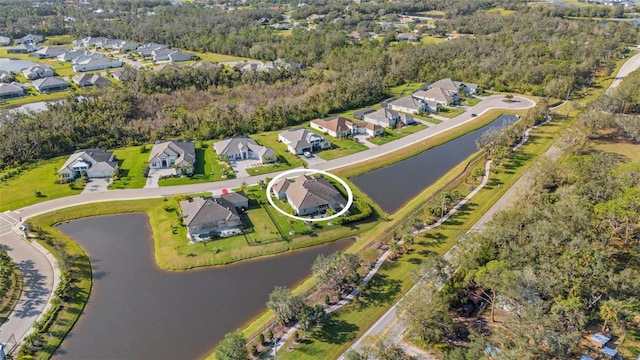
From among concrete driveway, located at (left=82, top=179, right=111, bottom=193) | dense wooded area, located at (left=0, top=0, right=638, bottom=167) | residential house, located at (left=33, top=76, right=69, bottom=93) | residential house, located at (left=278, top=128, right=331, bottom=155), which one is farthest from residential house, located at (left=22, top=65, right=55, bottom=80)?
residential house, located at (left=278, top=128, right=331, bottom=155)

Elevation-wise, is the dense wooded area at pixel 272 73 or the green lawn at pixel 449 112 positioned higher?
the dense wooded area at pixel 272 73

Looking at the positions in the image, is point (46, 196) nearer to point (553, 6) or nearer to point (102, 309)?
point (102, 309)

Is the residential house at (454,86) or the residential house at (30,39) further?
the residential house at (30,39)

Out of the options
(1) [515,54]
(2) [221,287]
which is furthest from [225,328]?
(1) [515,54]

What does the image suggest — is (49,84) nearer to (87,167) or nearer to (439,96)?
(87,167)

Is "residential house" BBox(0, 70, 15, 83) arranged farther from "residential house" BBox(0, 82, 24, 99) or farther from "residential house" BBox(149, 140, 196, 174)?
"residential house" BBox(149, 140, 196, 174)

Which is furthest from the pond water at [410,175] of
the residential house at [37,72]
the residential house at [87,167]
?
the residential house at [37,72]

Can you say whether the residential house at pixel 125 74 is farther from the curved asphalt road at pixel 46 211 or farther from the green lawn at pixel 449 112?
the green lawn at pixel 449 112

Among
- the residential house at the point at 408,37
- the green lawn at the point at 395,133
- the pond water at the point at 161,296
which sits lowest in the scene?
the pond water at the point at 161,296
